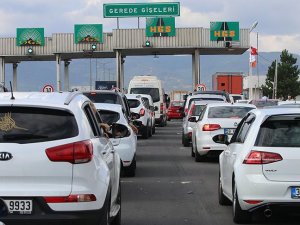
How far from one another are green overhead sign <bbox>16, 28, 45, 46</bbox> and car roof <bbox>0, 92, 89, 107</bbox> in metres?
45.0

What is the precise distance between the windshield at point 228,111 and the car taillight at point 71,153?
11368 millimetres

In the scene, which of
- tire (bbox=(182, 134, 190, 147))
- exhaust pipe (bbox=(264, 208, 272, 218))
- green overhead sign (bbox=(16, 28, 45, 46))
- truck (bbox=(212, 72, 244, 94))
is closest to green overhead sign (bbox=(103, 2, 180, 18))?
green overhead sign (bbox=(16, 28, 45, 46))

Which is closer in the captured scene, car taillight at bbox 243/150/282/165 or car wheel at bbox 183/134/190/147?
car taillight at bbox 243/150/282/165

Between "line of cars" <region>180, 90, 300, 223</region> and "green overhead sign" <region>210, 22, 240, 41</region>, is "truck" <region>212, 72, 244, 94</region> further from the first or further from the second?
"line of cars" <region>180, 90, 300, 223</region>

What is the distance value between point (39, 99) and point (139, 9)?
1696 inches

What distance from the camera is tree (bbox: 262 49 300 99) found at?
89.4 m

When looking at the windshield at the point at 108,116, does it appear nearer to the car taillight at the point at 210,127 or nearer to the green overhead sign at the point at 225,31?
the car taillight at the point at 210,127

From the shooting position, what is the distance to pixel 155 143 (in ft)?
85.1

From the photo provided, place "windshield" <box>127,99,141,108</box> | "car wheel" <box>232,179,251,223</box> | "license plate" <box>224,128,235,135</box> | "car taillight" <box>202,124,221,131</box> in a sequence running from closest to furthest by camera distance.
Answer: "car wheel" <box>232,179,251,223</box> < "license plate" <box>224,128,235,135</box> < "car taillight" <box>202,124,221,131</box> < "windshield" <box>127,99,141,108</box>

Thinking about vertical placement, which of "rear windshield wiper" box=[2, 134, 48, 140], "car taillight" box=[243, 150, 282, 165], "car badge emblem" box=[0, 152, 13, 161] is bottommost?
"car taillight" box=[243, 150, 282, 165]

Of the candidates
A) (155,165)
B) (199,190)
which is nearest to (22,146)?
(199,190)

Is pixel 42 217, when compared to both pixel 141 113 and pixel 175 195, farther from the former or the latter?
pixel 141 113

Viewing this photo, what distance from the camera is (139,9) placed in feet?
162

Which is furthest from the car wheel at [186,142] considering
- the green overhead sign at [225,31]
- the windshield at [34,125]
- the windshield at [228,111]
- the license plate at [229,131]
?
the green overhead sign at [225,31]
